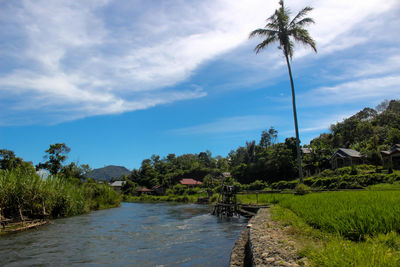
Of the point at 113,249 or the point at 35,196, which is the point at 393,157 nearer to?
the point at 113,249

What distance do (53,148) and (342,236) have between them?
4725 centimetres

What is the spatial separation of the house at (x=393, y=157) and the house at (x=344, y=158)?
4339mm

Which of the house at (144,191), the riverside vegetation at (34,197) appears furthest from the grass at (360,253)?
the house at (144,191)

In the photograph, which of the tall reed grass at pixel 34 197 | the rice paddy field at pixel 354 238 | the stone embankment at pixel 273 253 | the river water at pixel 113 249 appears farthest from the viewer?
the tall reed grass at pixel 34 197

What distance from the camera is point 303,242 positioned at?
572cm

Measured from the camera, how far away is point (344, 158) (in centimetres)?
4288

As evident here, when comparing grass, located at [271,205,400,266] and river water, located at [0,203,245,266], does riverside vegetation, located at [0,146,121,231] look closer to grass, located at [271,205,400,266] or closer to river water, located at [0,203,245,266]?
river water, located at [0,203,245,266]

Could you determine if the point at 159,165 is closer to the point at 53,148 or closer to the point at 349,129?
the point at 53,148

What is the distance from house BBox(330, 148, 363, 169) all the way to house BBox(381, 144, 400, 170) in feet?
14.2

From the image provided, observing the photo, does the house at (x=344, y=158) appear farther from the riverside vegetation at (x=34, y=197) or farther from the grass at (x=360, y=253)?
the grass at (x=360, y=253)

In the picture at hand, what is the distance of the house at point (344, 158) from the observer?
41.7 metres

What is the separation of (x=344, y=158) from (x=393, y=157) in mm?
7020

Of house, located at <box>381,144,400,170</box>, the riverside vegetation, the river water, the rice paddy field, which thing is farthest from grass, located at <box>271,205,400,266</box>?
house, located at <box>381,144,400,170</box>

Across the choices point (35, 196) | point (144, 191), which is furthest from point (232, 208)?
point (144, 191)
